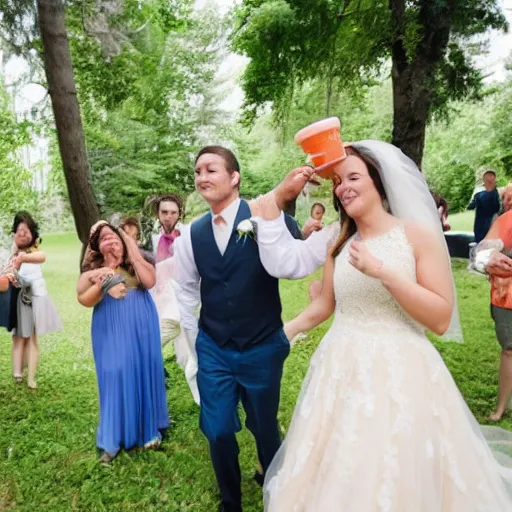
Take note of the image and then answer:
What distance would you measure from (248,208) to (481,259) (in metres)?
1.68

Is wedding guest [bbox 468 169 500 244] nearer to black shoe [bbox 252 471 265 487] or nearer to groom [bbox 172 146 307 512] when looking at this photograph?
black shoe [bbox 252 471 265 487]

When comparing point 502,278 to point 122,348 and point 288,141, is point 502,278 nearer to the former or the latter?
point 122,348

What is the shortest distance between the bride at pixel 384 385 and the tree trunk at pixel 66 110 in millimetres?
3454

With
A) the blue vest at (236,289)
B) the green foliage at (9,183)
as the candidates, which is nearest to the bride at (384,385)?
the blue vest at (236,289)

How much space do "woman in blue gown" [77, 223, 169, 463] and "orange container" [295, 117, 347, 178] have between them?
1822 millimetres

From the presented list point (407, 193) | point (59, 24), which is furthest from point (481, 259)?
point (59, 24)

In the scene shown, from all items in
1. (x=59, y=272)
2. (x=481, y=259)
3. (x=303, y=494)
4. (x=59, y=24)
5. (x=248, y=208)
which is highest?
(x=59, y=24)

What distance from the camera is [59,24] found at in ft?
16.3

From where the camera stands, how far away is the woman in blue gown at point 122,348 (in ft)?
11.3

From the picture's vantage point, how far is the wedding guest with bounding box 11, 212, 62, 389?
4.82m

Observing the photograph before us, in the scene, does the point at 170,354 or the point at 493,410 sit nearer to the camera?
the point at 493,410

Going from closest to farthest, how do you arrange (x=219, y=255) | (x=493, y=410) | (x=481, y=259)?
1. (x=219, y=255)
2. (x=481, y=259)
3. (x=493, y=410)

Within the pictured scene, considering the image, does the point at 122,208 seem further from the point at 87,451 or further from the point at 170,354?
the point at 87,451

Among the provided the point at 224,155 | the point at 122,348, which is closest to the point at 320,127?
the point at 224,155
